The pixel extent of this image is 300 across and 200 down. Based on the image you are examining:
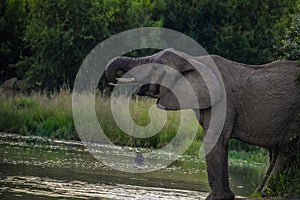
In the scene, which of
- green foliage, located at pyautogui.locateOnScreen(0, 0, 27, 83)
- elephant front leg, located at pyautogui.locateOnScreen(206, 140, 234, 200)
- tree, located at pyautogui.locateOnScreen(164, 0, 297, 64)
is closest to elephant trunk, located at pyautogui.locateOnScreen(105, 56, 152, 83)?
elephant front leg, located at pyautogui.locateOnScreen(206, 140, 234, 200)

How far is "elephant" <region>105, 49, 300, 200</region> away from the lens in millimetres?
11070

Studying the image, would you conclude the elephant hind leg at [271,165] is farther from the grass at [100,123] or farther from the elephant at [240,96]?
the grass at [100,123]

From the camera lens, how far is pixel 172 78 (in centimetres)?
1134

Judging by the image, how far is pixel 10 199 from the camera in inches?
371

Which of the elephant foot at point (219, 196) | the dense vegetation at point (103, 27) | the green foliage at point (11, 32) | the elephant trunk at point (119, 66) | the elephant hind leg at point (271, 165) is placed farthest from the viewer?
the green foliage at point (11, 32)

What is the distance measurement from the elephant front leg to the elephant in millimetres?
13

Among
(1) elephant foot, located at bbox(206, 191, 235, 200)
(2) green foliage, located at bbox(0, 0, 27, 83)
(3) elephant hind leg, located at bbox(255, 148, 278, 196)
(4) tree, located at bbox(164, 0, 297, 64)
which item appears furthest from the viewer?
(4) tree, located at bbox(164, 0, 297, 64)

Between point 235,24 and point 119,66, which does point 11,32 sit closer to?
point 235,24

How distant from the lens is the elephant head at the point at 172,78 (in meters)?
11.1

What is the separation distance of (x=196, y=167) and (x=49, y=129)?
5.81m

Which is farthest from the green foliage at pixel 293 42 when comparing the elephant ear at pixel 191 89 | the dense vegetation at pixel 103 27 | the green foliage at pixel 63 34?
the green foliage at pixel 63 34

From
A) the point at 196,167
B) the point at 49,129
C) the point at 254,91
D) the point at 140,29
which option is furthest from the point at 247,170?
the point at 140,29

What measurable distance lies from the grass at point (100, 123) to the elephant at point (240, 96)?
10093mm

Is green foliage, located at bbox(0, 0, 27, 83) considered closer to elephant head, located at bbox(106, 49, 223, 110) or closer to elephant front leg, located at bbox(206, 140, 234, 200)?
elephant head, located at bbox(106, 49, 223, 110)
